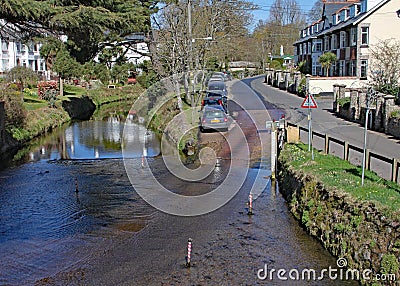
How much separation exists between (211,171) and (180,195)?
3530 millimetres

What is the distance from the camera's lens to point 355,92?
25.9m

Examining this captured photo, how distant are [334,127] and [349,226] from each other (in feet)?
50.8

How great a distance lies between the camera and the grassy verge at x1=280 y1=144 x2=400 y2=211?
31.9 ft

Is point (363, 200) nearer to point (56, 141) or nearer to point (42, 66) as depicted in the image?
point (56, 141)

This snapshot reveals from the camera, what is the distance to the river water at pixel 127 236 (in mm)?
10391

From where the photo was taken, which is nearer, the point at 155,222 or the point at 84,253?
the point at 84,253

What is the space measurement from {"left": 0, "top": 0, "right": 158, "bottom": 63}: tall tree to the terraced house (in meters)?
28.0

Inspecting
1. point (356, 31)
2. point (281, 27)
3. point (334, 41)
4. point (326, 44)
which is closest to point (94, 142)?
point (356, 31)

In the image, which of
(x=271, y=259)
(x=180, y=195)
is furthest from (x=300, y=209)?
(x=180, y=195)

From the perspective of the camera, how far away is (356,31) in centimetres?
3912

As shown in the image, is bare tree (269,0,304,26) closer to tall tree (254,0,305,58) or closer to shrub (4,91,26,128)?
tall tree (254,0,305,58)

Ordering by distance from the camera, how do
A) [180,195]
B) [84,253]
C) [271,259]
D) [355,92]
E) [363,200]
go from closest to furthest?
[363,200] → [271,259] → [84,253] → [180,195] → [355,92]

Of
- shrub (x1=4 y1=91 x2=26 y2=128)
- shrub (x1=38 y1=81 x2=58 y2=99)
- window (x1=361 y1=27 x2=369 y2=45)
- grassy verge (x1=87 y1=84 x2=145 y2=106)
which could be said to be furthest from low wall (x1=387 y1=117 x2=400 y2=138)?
grassy verge (x1=87 y1=84 x2=145 y2=106)

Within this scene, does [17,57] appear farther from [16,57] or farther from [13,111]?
[13,111]
